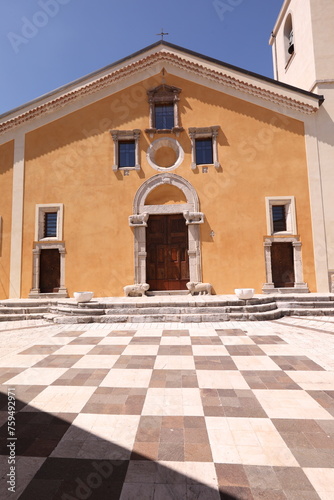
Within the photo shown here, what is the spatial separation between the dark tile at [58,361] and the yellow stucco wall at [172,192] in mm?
6745

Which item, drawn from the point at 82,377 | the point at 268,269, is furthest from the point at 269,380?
the point at 268,269

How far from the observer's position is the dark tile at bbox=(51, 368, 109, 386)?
13.8ft

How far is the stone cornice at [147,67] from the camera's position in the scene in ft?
41.9

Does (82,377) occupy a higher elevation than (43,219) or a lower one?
lower

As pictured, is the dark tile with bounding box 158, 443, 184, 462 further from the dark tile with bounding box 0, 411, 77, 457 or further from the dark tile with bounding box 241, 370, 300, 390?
the dark tile with bounding box 241, 370, 300, 390

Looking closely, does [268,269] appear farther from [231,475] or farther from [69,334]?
[231,475]

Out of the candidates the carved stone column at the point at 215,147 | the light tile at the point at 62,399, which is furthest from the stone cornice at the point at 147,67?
the light tile at the point at 62,399

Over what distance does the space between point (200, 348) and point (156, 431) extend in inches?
121

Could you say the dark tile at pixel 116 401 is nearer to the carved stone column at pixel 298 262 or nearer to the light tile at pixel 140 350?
the light tile at pixel 140 350

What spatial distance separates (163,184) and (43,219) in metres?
5.73

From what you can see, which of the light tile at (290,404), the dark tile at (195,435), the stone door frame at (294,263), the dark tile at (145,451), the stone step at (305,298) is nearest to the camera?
the dark tile at (145,451)

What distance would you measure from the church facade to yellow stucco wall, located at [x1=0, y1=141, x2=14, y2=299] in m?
0.06

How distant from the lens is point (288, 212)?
1245 centimetres

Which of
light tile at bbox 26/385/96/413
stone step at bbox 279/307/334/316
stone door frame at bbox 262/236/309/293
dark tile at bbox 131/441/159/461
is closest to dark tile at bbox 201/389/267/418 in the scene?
dark tile at bbox 131/441/159/461
